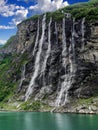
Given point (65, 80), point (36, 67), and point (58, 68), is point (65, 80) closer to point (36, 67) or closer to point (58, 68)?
point (58, 68)

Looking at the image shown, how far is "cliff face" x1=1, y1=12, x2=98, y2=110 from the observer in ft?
448

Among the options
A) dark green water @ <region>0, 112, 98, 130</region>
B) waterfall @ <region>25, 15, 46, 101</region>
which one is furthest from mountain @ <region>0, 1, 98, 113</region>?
dark green water @ <region>0, 112, 98, 130</region>

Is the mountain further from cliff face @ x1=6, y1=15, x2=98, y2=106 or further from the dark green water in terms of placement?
the dark green water

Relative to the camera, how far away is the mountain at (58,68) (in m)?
135

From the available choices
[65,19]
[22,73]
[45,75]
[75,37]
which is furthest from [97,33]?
[22,73]

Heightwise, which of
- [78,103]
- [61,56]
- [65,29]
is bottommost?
[78,103]

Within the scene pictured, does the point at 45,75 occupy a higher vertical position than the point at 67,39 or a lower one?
lower

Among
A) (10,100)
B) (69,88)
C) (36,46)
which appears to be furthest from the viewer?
(36,46)

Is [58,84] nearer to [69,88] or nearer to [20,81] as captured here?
[69,88]

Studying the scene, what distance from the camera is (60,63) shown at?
15000 centimetres

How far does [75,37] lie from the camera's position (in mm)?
150000

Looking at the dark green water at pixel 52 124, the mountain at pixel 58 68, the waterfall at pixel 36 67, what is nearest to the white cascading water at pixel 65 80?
the mountain at pixel 58 68

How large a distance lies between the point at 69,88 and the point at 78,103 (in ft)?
36.9

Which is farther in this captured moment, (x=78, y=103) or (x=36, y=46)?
(x=36, y=46)
